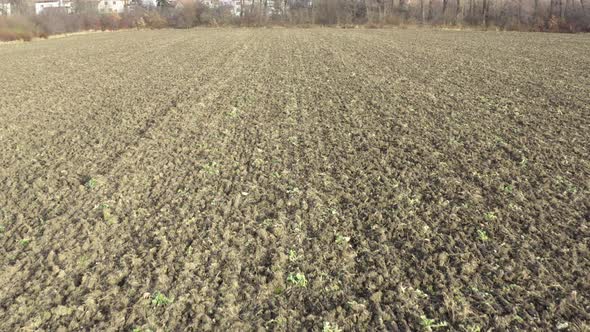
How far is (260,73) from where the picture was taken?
18891mm

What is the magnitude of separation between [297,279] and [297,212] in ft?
5.15

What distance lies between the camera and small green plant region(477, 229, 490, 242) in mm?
5719

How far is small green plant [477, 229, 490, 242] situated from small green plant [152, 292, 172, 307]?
3963mm

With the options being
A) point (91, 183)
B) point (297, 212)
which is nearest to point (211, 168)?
point (91, 183)

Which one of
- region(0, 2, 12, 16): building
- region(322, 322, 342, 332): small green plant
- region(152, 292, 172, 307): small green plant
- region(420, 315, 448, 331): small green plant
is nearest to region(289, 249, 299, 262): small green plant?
region(322, 322, 342, 332): small green plant

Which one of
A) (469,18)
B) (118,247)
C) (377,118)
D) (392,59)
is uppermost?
(469,18)

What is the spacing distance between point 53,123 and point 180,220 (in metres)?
7.30

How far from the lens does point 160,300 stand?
15.4 ft

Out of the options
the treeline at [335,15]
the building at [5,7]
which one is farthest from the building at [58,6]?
the treeline at [335,15]

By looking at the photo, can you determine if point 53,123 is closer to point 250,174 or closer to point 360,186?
point 250,174

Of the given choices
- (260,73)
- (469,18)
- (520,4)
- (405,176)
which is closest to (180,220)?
(405,176)

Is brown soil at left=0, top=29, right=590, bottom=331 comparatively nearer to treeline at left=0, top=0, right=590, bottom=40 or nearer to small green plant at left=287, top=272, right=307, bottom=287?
small green plant at left=287, top=272, right=307, bottom=287

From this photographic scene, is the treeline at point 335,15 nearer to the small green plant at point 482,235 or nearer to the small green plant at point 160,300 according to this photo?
the small green plant at point 482,235

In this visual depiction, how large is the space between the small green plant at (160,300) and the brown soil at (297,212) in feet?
0.08
